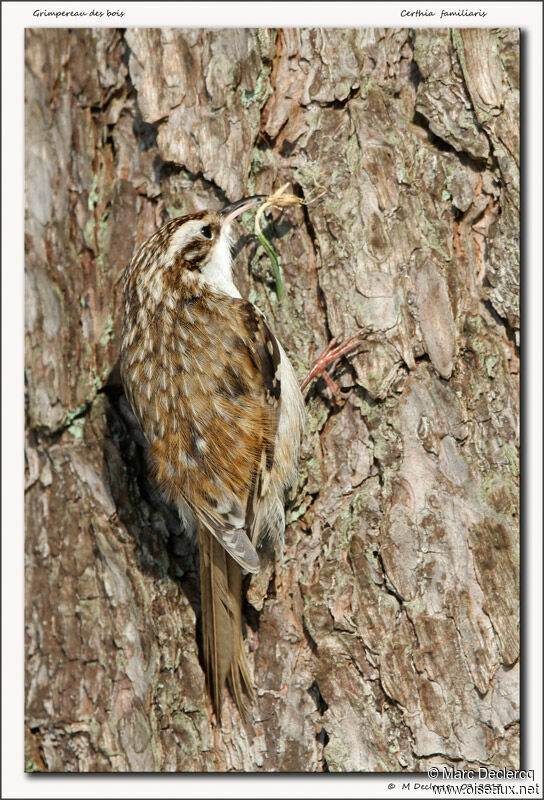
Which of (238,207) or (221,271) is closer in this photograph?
(238,207)

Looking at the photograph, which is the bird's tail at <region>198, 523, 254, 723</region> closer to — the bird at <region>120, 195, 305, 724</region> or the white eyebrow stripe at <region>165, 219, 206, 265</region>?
the bird at <region>120, 195, 305, 724</region>

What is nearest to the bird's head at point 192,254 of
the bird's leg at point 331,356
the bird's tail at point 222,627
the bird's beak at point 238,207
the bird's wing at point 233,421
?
the bird's beak at point 238,207

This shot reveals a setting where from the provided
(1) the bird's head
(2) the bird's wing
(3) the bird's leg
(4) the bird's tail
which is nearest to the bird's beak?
(1) the bird's head

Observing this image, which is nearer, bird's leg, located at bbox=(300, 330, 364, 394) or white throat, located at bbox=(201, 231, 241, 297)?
bird's leg, located at bbox=(300, 330, 364, 394)

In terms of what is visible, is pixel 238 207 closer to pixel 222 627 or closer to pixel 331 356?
pixel 331 356

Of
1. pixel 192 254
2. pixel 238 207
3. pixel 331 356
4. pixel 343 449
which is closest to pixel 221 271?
pixel 192 254

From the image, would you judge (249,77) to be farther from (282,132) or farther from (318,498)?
(318,498)

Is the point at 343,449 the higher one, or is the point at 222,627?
the point at 343,449
